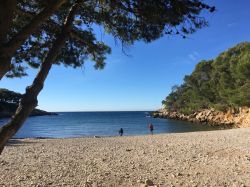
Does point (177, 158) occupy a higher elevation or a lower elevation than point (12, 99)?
lower

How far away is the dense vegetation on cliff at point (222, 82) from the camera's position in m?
50.2

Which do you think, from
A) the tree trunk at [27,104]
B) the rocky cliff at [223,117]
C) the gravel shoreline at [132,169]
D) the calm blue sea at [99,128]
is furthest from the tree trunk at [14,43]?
the rocky cliff at [223,117]

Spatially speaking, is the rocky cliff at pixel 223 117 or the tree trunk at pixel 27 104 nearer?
the tree trunk at pixel 27 104

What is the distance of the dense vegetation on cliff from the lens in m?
50.2

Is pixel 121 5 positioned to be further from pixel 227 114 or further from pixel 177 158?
pixel 227 114

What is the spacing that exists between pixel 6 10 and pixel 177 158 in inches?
439

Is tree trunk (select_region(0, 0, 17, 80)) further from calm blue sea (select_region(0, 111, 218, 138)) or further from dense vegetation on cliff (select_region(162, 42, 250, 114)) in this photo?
calm blue sea (select_region(0, 111, 218, 138))

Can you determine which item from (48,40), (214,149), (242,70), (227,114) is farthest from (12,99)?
(48,40)

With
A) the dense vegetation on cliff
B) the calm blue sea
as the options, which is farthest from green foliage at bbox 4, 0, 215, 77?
the calm blue sea

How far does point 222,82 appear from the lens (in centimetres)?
5928

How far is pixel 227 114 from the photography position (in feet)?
223

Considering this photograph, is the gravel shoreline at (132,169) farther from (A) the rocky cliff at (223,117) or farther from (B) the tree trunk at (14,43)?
(A) the rocky cliff at (223,117)

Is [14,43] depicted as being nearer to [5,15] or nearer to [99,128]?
[5,15]

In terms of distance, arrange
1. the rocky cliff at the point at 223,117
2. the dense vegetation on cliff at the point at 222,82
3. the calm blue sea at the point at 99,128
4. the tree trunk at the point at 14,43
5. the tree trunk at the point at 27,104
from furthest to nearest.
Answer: the rocky cliff at the point at 223,117
the calm blue sea at the point at 99,128
the dense vegetation on cliff at the point at 222,82
the tree trunk at the point at 27,104
the tree trunk at the point at 14,43
